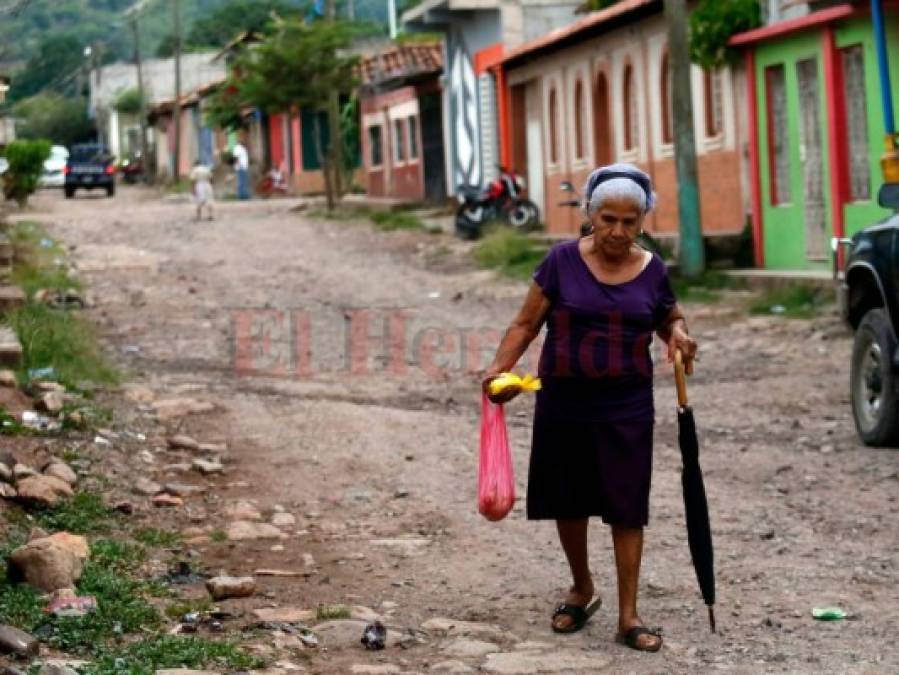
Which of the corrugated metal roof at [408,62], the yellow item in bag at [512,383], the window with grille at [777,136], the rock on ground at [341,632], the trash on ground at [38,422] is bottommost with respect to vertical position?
the rock on ground at [341,632]

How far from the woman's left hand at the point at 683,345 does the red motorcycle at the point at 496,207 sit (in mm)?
22170

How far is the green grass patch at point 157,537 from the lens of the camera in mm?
8328

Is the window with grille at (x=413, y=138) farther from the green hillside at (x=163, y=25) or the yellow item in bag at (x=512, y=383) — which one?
the yellow item in bag at (x=512, y=383)

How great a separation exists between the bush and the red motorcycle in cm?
1353

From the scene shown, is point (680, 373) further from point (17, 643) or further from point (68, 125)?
point (68, 125)

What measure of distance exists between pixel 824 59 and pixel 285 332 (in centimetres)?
608

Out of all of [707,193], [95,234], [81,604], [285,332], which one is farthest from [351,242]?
[81,604]

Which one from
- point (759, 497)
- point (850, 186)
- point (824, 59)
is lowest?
point (759, 497)

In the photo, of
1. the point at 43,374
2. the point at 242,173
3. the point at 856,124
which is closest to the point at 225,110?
the point at 242,173

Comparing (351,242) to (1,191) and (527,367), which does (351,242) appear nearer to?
(1,191)

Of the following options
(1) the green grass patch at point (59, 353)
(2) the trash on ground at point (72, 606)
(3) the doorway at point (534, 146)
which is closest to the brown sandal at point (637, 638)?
(2) the trash on ground at point (72, 606)

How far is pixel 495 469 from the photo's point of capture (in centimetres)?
647

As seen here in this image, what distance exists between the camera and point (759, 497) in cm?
930

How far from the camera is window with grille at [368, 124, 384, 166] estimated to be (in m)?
44.8
